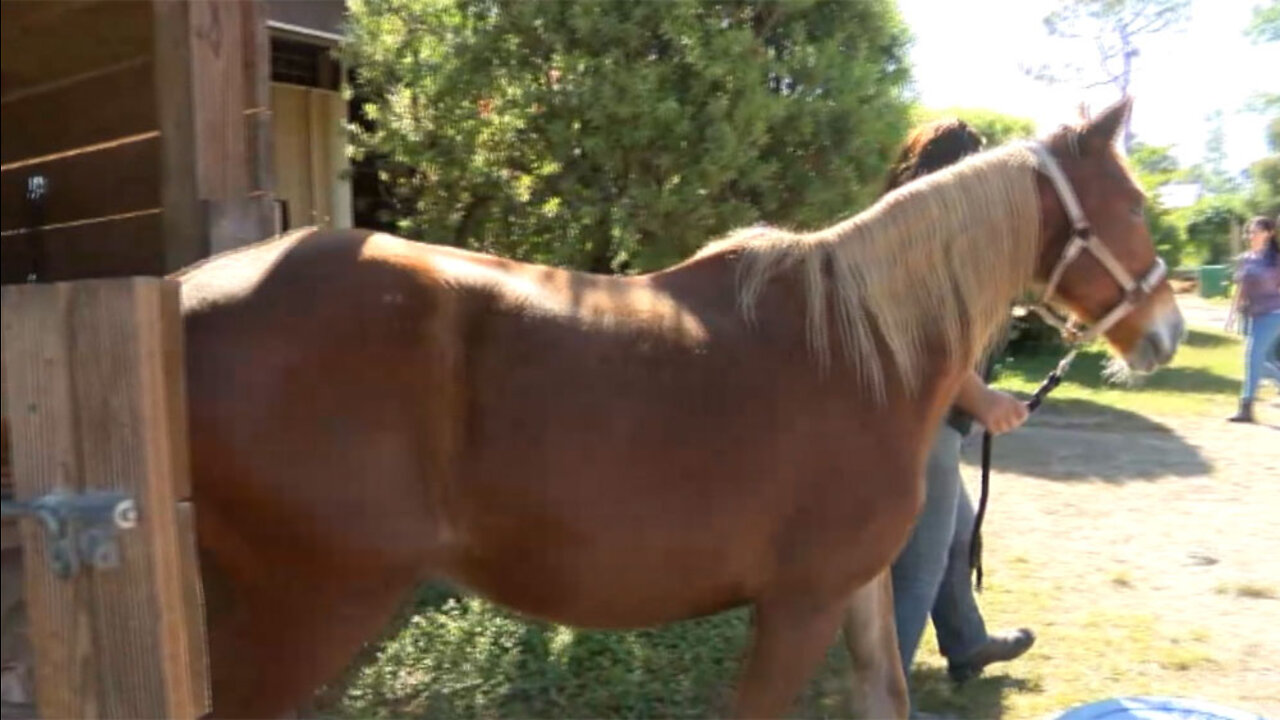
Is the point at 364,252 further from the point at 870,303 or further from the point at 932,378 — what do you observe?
the point at 932,378

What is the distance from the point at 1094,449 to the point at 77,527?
8207 mm

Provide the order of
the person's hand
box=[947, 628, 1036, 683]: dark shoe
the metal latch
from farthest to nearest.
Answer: box=[947, 628, 1036, 683]: dark shoe, the person's hand, the metal latch

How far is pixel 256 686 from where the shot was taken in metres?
2.31

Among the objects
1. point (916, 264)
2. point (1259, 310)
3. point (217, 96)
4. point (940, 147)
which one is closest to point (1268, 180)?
point (1259, 310)

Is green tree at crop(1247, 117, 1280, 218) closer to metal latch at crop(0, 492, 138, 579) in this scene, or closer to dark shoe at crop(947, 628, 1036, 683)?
dark shoe at crop(947, 628, 1036, 683)

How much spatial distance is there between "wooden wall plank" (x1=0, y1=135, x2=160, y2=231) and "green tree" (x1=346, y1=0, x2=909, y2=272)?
144 cm

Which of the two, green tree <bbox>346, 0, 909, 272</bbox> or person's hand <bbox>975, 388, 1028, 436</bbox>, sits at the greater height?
green tree <bbox>346, 0, 909, 272</bbox>

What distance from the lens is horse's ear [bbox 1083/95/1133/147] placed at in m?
2.87

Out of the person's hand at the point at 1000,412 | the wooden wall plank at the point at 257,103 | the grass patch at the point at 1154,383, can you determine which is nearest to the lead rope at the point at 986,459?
the person's hand at the point at 1000,412

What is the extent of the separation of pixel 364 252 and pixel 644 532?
82 centimetres

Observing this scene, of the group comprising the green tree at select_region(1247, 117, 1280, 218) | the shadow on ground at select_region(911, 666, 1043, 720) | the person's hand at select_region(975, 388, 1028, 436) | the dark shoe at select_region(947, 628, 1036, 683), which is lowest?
the shadow on ground at select_region(911, 666, 1043, 720)

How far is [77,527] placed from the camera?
4.52ft

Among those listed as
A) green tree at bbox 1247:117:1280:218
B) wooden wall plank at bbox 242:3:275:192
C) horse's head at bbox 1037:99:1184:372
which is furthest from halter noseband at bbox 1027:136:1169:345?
green tree at bbox 1247:117:1280:218

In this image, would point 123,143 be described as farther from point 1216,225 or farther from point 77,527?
point 1216,225
